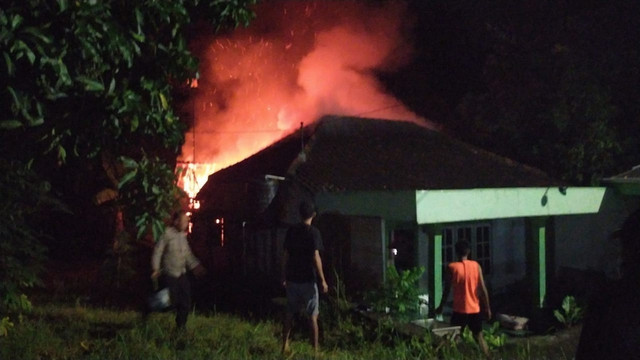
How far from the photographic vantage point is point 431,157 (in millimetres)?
15188

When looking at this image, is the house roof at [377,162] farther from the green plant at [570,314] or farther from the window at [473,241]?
the green plant at [570,314]

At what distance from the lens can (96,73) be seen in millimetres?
4938

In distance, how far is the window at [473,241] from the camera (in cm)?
1366

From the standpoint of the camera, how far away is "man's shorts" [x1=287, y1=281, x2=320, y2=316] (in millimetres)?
7211

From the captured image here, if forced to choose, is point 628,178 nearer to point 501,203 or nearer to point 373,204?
point 501,203

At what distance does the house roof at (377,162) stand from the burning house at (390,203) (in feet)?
0.10

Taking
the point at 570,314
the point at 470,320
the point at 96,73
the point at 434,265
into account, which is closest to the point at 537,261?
the point at 570,314

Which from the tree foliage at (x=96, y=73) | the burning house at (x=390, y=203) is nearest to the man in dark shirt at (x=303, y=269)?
the tree foliage at (x=96, y=73)

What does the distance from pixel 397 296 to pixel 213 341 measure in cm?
286

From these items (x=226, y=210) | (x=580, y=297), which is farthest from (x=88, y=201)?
(x=580, y=297)

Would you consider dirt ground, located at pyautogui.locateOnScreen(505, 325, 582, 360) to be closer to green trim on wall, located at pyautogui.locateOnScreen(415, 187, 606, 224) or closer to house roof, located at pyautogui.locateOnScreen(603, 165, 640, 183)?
green trim on wall, located at pyautogui.locateOnScreen(415, 187, 606, 224)

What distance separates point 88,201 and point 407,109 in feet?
41.5

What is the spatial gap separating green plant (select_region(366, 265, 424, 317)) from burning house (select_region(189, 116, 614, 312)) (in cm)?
93

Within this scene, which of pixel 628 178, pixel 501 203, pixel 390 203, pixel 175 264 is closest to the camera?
pixel 175 264
